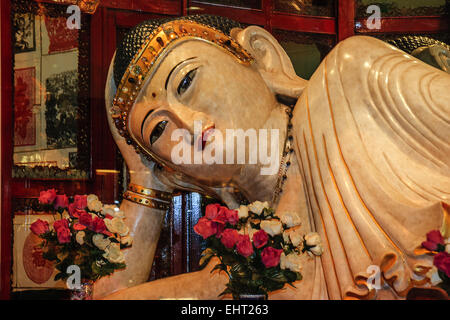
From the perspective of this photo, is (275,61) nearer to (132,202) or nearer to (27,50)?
(132,202)

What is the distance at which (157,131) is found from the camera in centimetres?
200

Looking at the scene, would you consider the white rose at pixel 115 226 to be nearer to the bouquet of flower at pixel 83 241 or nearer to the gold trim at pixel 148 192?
the bouquet of flower at pixel 83 241

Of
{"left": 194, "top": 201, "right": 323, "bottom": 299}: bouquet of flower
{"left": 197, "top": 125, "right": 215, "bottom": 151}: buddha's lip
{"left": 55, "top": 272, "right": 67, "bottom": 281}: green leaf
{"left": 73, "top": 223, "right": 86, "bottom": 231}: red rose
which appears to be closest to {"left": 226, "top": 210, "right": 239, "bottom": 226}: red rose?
{"left": 194, "top": 201, "right": 323, "bottom": 299}: bouquet of flower

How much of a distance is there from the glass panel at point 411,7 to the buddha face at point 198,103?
70 centimetres

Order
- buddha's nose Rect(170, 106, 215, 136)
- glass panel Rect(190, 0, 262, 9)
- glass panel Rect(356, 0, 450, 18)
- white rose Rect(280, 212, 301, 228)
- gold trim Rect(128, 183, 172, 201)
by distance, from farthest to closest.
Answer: glass panel Rect(190, 0, 262, 9) → glass panel Rect(356, 0, 450, 18) → gold trim Rect(128, 183, 172, 201) → buddha's nose Rect(170, 106, 215, 136) → white rose Rect(280, 212, 301, 228)

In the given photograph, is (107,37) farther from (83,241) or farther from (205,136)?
(83,241)

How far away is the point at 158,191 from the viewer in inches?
85.1

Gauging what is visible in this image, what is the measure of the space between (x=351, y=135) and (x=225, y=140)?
15.5 inches

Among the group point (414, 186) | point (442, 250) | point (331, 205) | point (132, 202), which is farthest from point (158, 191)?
point (442, 250)

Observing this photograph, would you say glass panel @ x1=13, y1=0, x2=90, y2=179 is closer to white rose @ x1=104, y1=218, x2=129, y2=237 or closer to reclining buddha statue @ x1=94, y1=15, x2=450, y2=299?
reclining buddha statue @ x1=94, y1=15, x2=450, y2=299

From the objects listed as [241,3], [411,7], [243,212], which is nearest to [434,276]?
[243,212]

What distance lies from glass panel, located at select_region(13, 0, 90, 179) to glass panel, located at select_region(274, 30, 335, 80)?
2.58 feet

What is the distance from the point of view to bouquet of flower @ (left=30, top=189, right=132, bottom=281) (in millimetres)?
1809

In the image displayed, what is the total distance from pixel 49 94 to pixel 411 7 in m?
1.42
